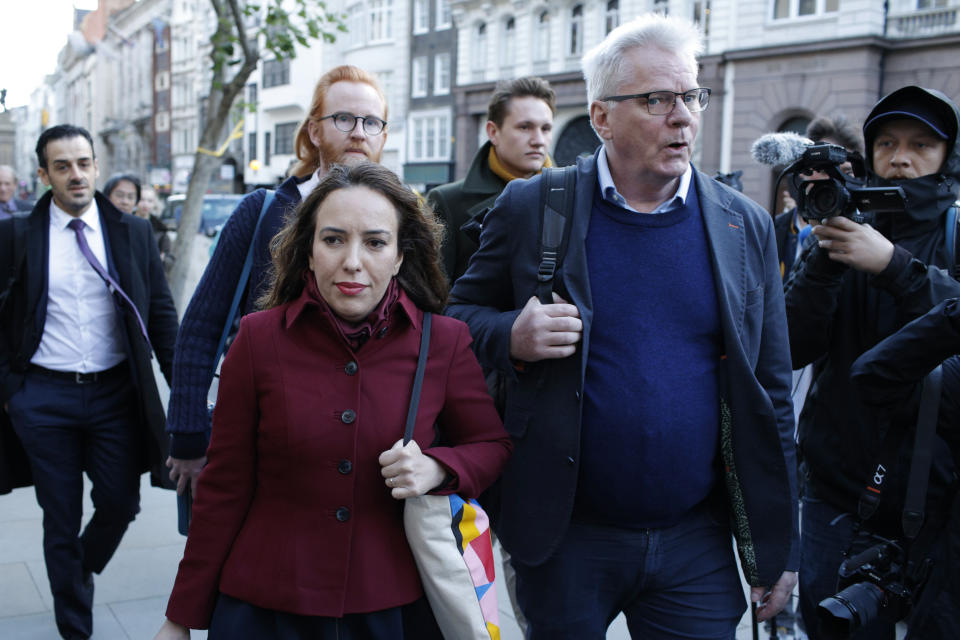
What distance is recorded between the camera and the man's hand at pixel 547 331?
243cm

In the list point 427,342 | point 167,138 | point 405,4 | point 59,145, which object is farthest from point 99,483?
point 167,138

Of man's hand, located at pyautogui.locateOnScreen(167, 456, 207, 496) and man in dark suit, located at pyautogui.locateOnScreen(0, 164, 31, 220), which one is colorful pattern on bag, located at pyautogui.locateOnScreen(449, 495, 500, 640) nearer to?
man's hand, located at pyautogui.locateOnScreen(167, 456, 207, 496)

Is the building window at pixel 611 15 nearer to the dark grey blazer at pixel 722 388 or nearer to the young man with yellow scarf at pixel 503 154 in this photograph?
the young man with yellow scarf at pixel 503 154

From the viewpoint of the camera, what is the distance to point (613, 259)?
8.50 feet

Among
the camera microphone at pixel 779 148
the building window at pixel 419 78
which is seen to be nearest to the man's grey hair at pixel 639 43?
the camera microphone at pixel 779 148

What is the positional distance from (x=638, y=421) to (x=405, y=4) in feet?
138

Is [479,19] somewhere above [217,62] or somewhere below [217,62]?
above

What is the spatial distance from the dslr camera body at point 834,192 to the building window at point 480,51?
116 ft

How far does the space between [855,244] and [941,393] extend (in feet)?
1.61

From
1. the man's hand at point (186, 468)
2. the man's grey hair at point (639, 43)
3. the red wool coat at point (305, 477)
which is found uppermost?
the man's grey hair at point (639, 43)

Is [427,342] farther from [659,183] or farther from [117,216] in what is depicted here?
[117,216]

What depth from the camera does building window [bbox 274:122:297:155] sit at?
4931 centimetres

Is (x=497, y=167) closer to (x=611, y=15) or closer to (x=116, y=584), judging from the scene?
(x=116, y=584)

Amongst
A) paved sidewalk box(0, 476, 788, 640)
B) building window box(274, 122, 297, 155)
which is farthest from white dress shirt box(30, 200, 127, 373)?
building window box(274, 122, 297, 155)
